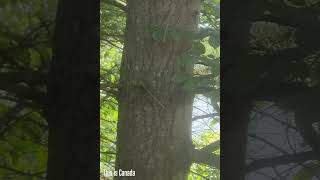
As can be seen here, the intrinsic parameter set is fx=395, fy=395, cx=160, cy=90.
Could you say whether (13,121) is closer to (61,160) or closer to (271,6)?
(61,160)

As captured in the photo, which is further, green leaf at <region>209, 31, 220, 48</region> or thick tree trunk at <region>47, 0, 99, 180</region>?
green leaf at <region>209, 31, 220, 48</region>

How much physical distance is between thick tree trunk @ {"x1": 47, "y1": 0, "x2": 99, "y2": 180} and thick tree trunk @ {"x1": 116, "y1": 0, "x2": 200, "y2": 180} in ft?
0.63

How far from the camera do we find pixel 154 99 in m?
1.03

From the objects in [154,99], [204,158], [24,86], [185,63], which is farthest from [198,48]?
[24,86]

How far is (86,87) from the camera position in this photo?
838 millimetres

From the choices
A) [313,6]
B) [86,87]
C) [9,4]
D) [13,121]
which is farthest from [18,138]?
[313,6]

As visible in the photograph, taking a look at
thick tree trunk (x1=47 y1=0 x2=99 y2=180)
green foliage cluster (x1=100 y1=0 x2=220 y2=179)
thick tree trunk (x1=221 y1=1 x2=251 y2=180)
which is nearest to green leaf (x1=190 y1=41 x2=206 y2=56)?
green foliage cluster (x1=100 y1=0 x2=220 y2=179)

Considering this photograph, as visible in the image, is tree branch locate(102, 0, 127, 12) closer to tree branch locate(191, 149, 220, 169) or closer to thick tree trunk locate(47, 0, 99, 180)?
thick tree trunk locate(47, 0, 99, 180)

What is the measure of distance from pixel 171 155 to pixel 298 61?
15.6 inches

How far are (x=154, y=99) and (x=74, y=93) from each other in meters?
0.26

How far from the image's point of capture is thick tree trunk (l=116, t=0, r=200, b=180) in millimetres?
1021

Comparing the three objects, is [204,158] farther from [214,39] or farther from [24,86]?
[24,86]

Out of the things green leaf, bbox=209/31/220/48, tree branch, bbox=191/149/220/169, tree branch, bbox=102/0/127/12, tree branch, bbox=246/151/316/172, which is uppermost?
tree branch, bbox=102/0/127/12

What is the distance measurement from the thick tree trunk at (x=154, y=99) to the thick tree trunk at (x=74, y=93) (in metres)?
0.19
